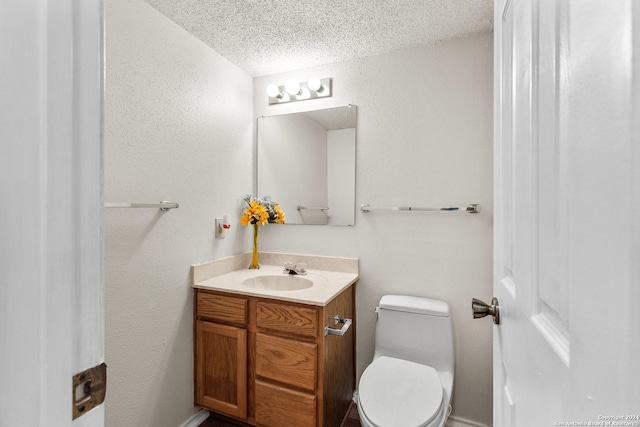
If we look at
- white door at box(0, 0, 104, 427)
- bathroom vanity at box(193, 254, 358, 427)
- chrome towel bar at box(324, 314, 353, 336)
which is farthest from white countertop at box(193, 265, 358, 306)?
white door at box(0, 0, 104, 427)

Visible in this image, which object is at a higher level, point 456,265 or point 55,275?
point 55,275

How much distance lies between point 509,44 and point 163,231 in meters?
1.62

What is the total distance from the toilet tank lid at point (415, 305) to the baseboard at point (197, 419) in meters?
1.26

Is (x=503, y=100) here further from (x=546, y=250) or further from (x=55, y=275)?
(x=55, y=275)

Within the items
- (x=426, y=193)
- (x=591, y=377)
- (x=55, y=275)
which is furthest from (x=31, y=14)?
(x=426, y=193)

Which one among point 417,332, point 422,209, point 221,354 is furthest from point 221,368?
point 422,209

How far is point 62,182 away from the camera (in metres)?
0.33

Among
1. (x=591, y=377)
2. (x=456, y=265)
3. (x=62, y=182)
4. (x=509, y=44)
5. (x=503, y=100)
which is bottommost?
(x=456, y=265)

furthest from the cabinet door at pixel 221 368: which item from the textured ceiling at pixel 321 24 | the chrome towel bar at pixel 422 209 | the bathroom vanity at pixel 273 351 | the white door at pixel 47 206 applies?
the textured ceiling at pixel 321 24

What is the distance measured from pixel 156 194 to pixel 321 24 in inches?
51.2

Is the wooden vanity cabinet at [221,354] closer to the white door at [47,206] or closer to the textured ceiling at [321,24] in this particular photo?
the white door at [47,206]

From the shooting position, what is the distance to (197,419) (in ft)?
5.58

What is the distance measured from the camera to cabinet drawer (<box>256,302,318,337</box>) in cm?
143

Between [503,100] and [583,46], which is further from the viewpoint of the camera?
[503,100]
